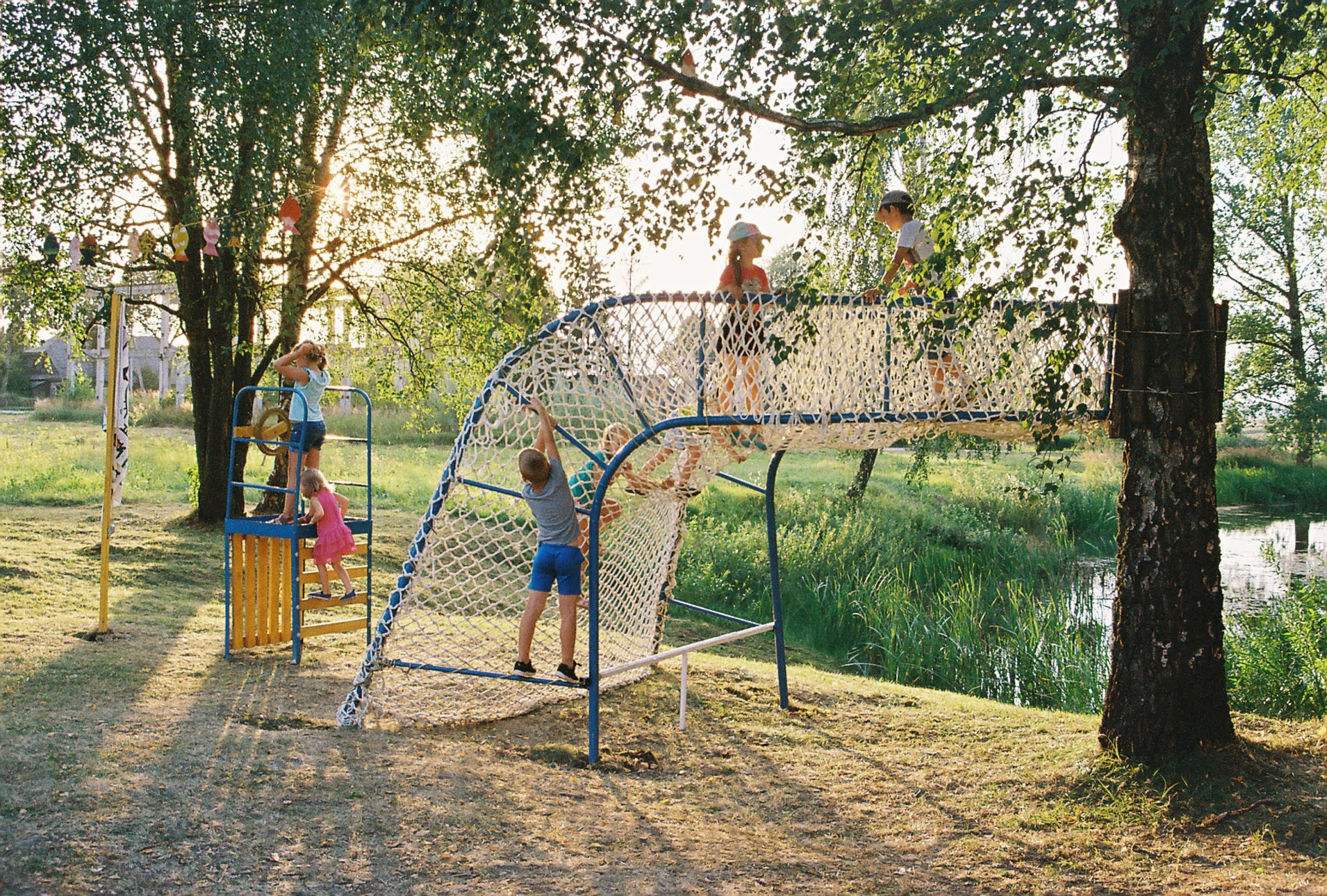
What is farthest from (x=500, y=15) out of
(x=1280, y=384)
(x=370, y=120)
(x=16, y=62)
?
(x=1280, y=384)

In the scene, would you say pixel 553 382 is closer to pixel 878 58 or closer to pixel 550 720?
pixel 550 720

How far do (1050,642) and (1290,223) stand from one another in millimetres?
16127

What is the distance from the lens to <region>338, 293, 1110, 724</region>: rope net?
498 centimetres

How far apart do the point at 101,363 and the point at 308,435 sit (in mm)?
17572

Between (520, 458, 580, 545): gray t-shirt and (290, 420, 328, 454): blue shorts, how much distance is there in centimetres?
210

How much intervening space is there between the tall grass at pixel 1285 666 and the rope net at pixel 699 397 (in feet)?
10.7

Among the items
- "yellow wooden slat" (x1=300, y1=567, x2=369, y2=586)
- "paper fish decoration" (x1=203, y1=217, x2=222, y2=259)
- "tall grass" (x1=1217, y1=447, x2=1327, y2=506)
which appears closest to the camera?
"yellow wooden slat" (x1=300, y1=567, x2=369, y2=586)

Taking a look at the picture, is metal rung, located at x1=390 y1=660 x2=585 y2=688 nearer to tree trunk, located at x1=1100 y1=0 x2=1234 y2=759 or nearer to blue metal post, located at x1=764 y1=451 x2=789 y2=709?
blue metal post, located at x1=764 y1=451 x2=789 y2=709

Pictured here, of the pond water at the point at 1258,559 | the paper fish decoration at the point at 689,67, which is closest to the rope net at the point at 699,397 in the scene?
the paper fish decoration at the point at 689,67

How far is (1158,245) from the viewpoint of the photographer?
16.4ft

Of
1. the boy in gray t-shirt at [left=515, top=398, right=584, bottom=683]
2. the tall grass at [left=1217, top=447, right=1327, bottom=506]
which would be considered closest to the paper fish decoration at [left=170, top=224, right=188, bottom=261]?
the boy in gray t-shirt at [left=515, top=398, right=584, bottom=683]

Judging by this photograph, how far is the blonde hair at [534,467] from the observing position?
17.1 feet

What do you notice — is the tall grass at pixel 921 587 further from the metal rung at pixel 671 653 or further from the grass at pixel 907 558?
the metal rung at pixel 671 653

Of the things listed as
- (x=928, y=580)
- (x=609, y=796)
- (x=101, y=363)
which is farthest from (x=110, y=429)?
(x=101, y=363)
